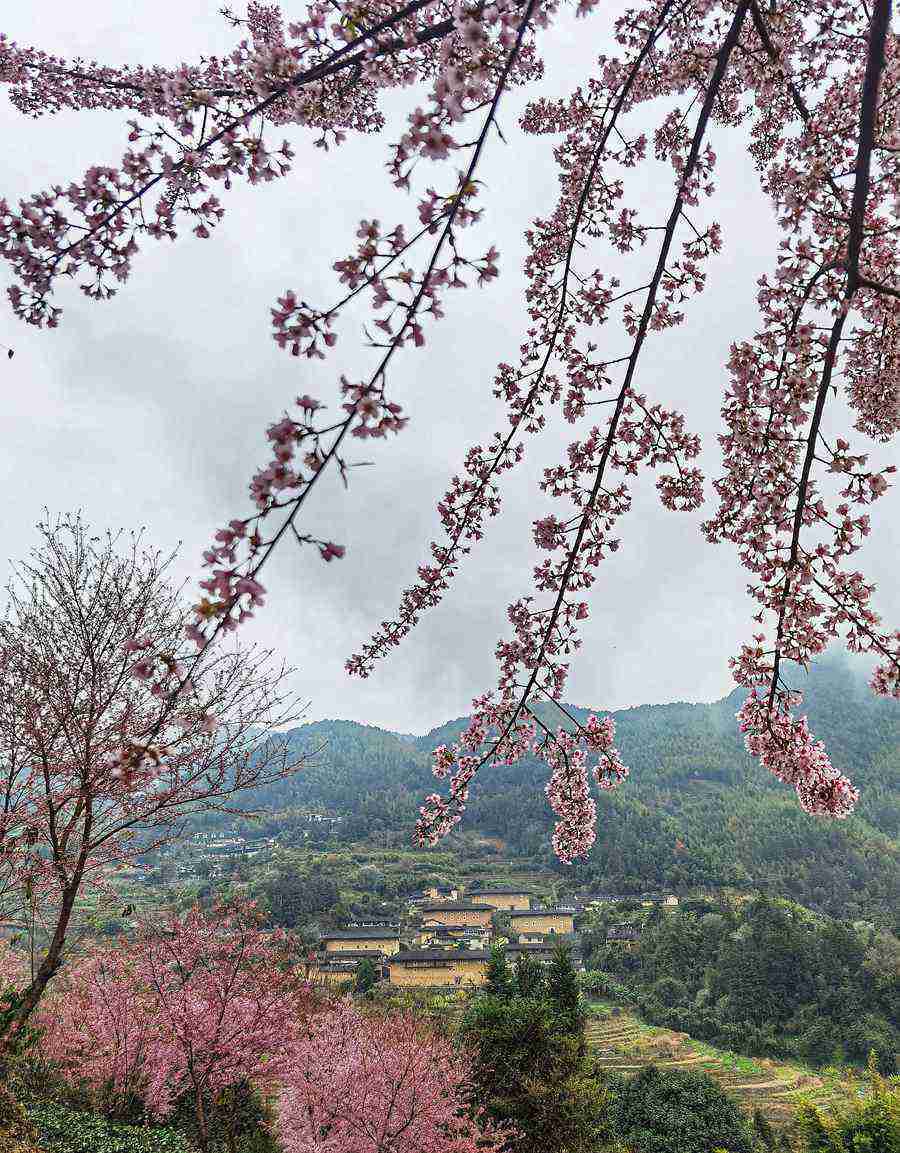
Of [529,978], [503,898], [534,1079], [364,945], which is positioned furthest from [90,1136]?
[503,898]

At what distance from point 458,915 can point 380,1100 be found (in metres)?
51.6

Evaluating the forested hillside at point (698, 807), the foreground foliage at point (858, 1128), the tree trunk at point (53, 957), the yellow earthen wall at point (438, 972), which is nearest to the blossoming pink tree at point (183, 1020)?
the tree trunk at point (53, 957)

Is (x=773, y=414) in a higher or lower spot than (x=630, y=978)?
higher

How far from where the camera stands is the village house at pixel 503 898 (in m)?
61.5

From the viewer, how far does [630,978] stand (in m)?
42.2

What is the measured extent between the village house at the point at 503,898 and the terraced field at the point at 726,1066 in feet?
94.3

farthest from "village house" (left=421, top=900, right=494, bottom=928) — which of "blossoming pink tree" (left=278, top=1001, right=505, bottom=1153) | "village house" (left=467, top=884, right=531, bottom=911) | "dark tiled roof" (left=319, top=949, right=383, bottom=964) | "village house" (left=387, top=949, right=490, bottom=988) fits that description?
"blossoming pink tree" (left=278, top=1001, right=505, bottom=1153)

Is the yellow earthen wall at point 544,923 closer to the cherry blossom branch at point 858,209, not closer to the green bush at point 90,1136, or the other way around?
the green bush at point 90,1136

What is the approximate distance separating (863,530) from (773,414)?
0.57 m

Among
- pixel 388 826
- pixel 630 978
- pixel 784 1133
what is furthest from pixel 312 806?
pixel 784 1133

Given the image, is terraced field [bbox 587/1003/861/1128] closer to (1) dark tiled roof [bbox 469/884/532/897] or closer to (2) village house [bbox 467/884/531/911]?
(2) village house [bbox 467/884/531/911]

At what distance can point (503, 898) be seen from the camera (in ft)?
205

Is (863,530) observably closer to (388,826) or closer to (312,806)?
(388,826)

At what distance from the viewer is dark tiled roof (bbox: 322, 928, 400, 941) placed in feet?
147
